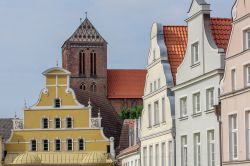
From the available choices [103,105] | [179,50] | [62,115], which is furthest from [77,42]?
[179,50]

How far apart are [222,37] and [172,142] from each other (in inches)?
276

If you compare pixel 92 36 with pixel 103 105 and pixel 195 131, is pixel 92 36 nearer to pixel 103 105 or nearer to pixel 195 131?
pixel 103 105

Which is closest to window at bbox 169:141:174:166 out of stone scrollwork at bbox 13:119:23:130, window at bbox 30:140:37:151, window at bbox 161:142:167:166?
window at bbox 161:142:167:166

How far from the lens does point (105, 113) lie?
298 feet

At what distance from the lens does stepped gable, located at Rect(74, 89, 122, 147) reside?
84269 mm

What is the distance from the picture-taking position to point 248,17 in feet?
101

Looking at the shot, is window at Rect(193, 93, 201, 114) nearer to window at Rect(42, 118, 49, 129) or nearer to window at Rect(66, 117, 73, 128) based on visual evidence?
window at Rect(66, 117, 73, 128)

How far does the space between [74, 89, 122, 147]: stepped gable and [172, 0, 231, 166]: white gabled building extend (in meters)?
41.6

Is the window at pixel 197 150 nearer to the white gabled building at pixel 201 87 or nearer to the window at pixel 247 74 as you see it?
the white gabled building at pixel 201 87

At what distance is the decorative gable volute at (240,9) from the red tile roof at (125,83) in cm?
10769

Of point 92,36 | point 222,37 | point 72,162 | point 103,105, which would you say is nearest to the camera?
point 222,37

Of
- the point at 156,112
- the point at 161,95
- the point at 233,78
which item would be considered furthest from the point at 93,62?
the point at 233,78

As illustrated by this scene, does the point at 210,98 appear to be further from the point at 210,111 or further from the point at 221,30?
the point at 221,30

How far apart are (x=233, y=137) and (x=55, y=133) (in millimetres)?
46044
